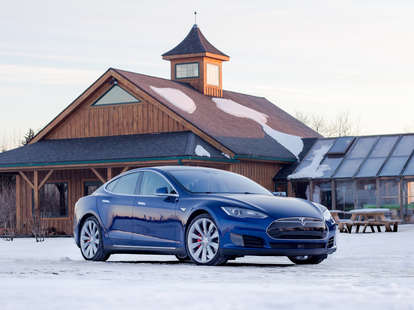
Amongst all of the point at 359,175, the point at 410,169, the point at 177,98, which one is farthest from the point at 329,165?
the point at 177,98

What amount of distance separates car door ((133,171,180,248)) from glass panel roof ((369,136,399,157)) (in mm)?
22911

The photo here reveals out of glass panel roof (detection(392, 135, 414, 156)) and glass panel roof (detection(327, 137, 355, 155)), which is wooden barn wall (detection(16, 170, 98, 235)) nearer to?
glass panel roof (detection(327, 137, 355, 155))

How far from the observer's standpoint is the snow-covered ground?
6.97m

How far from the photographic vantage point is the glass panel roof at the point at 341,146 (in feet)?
119

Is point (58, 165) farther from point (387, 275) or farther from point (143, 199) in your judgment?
point (387, 275)

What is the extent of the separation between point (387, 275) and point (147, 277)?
2739 millimetres

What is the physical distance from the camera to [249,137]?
35.6 m

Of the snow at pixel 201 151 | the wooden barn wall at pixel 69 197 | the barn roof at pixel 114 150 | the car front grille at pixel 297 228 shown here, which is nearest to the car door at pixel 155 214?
the car front grille at pixel 297 228

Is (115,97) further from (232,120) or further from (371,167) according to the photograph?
(371,167)

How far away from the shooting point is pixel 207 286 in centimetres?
828

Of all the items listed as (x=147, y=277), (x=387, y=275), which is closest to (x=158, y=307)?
(x=147, y=277)

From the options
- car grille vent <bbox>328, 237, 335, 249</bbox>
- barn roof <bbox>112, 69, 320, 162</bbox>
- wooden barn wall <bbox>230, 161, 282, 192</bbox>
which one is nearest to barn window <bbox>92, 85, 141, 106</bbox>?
barn roof <bbox>112, 69, 320, 162</bbox>

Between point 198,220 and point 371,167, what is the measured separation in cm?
2316

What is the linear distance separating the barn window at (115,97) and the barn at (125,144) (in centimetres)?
4
